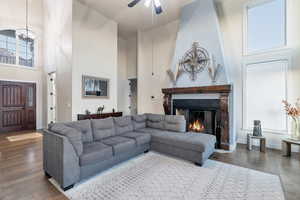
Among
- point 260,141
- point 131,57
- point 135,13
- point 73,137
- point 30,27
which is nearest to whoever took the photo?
point 73,137

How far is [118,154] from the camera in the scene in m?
2.77

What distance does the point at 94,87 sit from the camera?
491cm

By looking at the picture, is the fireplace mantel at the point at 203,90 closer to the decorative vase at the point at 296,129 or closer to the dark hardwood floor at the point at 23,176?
the decorative vase at the point at 296,129

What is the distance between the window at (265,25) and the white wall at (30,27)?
25.9 feet

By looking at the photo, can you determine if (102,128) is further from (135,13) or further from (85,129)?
(135,13)

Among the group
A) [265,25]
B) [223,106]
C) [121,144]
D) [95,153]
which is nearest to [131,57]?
[223,106]

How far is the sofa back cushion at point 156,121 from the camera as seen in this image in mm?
4043

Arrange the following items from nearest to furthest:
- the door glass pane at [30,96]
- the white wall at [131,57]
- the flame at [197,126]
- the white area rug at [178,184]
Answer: the white area rug at [178,184] → the flame at [197,126] → the door glass pane at [30,96] → the white wall at [131,57]

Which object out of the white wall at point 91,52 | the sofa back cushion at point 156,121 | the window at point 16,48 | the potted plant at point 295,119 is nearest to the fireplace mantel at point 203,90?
the sofa back cushion at point 156,121

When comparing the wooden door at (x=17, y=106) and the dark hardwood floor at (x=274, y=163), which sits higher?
the wooden door at (x=17, y=106)

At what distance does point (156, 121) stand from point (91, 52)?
312 cm

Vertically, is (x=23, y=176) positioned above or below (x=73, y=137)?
below

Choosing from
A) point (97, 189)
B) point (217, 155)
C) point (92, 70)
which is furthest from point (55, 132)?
point (217, 155)

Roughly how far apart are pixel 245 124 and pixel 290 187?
7.46 ft
